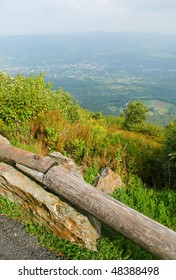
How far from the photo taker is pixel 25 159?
6508 mm

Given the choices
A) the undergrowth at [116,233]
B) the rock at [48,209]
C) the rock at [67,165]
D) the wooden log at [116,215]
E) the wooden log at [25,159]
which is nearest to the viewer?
the wooden log at [116,215]

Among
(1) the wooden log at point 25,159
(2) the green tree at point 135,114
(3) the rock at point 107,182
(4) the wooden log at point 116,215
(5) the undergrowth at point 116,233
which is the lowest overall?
(2) the green tree at point 135,114

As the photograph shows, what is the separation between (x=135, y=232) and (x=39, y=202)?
6.60ft

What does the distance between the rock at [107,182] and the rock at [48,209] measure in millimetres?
1695

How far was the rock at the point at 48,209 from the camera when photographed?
5.45 m

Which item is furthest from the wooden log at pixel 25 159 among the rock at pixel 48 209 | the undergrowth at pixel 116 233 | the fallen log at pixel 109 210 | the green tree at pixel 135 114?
the green tree at pixel 135 114

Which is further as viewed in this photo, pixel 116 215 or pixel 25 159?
pixel 25 159

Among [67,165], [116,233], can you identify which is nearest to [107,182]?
[67,165]

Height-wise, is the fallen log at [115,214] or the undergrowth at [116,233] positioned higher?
the fallen log at [115,214]

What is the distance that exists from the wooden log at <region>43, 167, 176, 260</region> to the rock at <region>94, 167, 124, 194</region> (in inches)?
64.0

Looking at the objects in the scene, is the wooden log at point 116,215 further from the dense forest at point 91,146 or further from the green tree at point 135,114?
the green tree at point 135,114

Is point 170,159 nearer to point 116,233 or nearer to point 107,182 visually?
point 107,182

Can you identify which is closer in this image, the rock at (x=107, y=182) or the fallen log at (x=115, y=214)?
the fallen log at (x=115, y=214)

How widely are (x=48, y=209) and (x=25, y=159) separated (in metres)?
1.40
